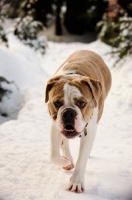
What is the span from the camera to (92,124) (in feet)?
10.7

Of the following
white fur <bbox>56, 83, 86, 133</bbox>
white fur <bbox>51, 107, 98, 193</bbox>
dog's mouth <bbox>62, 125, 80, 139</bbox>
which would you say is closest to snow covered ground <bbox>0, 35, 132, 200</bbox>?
white fur <bbox>51, 107, 98, 193</bbox>

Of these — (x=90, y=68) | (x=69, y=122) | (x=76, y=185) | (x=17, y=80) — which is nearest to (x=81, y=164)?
(x=76, y=185)

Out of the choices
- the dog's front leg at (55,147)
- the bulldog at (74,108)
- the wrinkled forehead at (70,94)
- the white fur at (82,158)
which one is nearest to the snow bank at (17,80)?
the dog's front leg at (55,147)

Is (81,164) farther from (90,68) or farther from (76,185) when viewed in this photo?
(90,68)

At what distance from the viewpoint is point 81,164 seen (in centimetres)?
321

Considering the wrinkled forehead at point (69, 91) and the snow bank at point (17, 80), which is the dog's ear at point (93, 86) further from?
the snow bank at point (17, 80)

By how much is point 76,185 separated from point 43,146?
133cm

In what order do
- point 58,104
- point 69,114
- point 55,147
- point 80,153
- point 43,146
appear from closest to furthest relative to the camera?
point 69,114 → point 58,104 → point 80,153 → point 55,147 → point 43,146

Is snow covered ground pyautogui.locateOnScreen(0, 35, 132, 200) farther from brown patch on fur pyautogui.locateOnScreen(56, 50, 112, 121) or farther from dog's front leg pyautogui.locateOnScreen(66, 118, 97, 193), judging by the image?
brown patch on fur pyautogui.locateOnScreen(56, 50, 112, 121)

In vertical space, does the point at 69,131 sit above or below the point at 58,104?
below

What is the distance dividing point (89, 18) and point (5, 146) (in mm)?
14410

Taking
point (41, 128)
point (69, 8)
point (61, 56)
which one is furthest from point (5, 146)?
point (69, 8)

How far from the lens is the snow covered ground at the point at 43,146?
3123 mm

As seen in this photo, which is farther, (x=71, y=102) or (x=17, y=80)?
(x=17, y=80)
